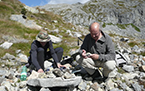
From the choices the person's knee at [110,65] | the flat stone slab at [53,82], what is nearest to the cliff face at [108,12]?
the person's knee at [110,65]

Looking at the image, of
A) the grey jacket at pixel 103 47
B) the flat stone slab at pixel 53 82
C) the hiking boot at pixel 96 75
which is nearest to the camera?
the flat stone slab at pixel 53 82

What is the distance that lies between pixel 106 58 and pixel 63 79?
174 cm

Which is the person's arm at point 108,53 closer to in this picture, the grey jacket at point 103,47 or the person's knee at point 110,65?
the grey jacket at point 103,47

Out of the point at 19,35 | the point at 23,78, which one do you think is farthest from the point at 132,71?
the point at 19,35

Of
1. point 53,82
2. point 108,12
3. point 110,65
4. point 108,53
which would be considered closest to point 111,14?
point 108,12

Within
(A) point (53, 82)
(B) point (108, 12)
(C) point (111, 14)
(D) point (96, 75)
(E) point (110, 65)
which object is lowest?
(C) point (111, 14)

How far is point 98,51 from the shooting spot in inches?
158

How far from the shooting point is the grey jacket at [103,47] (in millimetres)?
3812

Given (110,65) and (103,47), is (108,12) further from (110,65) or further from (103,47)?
(110,65)

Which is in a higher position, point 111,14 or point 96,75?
point 96,75

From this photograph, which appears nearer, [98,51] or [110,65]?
[110,65]

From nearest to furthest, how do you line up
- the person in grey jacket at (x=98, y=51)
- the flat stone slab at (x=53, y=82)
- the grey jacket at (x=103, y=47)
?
the flat stone slab at (x=53, y=82) → the person in grey jacket at (x=98, y=51) → the grey jacket at (x=103, y=47)

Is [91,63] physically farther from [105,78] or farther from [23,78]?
[23,78]

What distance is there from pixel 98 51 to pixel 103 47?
252 mm
